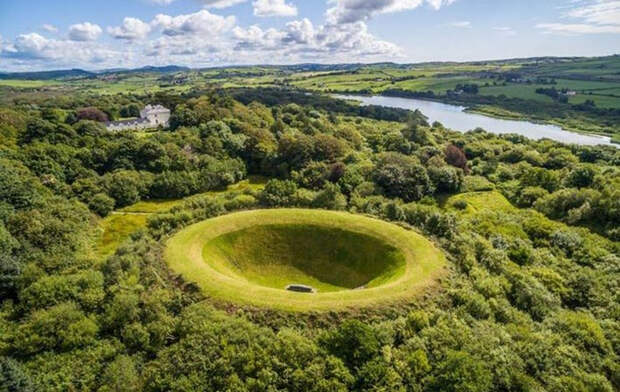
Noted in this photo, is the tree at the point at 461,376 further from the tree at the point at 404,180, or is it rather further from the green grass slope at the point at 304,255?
the tree at the point at 404,180

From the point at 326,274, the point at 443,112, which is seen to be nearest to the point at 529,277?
the point at 326,274

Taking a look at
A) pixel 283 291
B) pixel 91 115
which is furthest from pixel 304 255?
pixel 91 115

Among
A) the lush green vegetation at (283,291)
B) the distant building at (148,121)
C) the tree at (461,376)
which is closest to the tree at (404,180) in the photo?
the lush green vegetation at (283,291)

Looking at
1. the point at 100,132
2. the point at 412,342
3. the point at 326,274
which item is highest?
the point at 100,132

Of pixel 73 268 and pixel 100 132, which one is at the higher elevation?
pixel 100 132

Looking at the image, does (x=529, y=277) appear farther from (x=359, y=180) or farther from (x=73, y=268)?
(x=73, y=268)

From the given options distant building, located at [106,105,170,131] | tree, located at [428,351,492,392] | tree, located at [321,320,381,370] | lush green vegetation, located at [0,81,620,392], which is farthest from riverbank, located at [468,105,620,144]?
distant building, located at [106,105,170,131]

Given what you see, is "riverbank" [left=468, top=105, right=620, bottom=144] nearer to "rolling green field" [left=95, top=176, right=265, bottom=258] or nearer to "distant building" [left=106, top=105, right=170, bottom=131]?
"rolling green field" [left=95, top=176, right=265, bottom=258]
